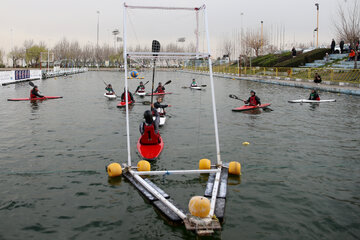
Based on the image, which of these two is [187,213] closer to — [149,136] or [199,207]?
[199,207]

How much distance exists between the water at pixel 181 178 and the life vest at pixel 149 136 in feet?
2.19

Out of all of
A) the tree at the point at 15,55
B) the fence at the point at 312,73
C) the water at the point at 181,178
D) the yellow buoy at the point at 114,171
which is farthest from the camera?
the tree at the point at 15,55

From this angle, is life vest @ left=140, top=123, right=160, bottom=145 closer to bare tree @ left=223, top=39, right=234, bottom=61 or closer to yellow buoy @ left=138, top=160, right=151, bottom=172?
yellow buoy @ left=138, top=160, right=151, bottom=172

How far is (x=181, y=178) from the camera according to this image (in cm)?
873

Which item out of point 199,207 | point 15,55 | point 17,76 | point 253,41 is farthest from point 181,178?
point 15,55

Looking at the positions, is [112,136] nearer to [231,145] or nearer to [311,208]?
[231,145]

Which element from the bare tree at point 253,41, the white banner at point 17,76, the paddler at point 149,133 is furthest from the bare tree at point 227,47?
the paddler at point 149,133

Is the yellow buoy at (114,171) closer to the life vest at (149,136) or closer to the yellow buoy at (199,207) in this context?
the life vest at (149,136)

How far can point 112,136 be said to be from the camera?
44.4 feet

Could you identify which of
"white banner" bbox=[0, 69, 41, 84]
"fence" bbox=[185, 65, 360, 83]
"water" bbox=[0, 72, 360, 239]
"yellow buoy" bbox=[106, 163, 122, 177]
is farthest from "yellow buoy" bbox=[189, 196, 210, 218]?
"white banner" bbox=[0, 69, 41, 84]

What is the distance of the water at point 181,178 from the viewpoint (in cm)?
629

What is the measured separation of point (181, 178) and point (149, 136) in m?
2.03

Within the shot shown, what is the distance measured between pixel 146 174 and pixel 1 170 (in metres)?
4.26

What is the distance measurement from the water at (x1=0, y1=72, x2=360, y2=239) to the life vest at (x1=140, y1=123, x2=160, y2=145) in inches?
26.3
